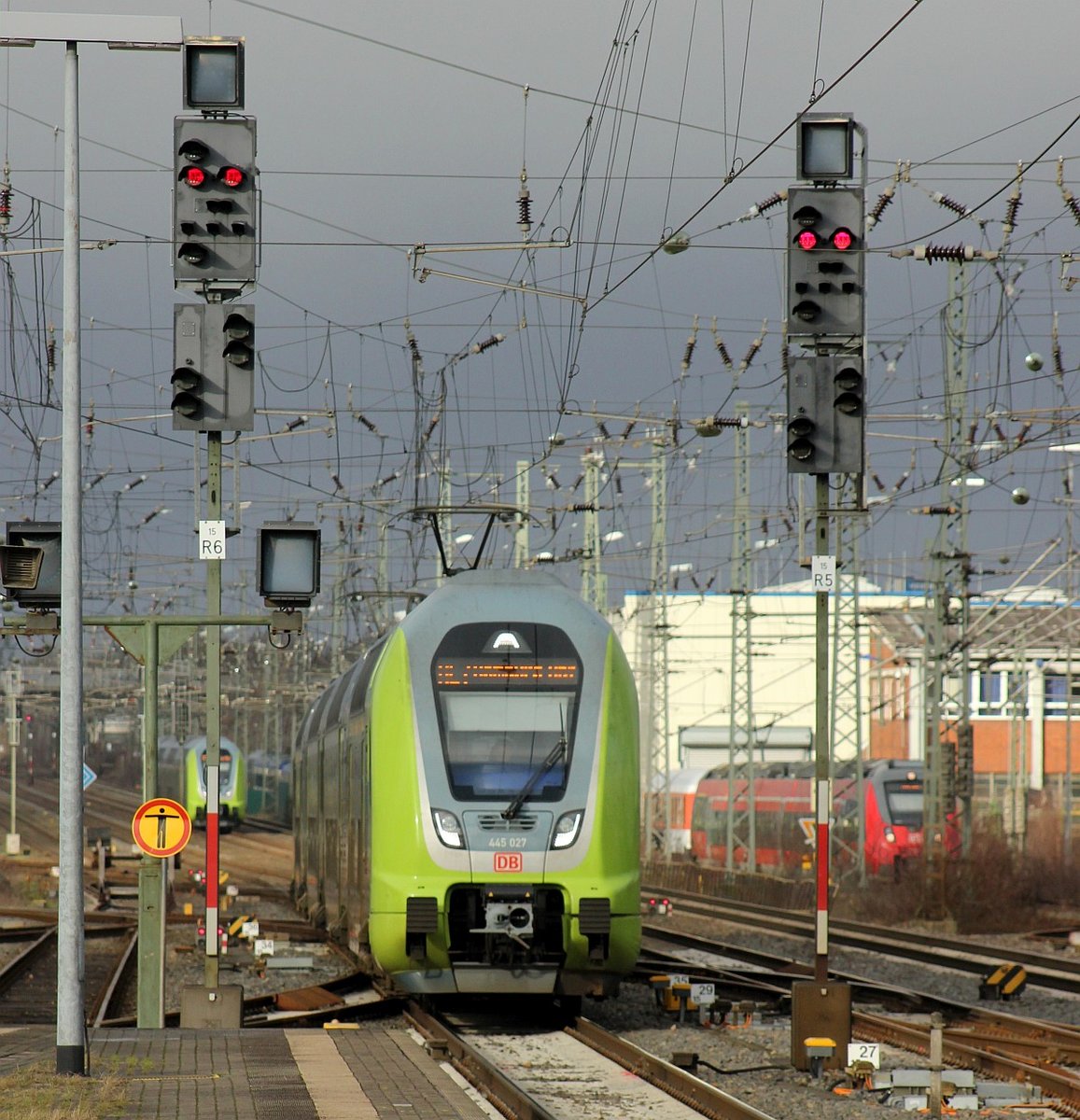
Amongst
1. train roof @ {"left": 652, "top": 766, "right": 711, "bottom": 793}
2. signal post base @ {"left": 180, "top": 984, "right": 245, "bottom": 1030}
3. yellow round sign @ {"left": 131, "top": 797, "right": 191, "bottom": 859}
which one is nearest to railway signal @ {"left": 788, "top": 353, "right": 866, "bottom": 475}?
yellow round sign @ {"left": 131, "top": 797, "right": 191, "bottom": 859}

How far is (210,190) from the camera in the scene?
15.2 metres

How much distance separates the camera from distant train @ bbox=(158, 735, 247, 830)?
6406 centimetres

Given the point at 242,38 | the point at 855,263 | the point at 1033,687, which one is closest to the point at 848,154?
the point at 855,263

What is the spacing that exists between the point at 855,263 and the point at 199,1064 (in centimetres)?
773

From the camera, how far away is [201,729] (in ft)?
257

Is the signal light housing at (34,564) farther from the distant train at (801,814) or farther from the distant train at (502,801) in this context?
the distant train at (801,814)

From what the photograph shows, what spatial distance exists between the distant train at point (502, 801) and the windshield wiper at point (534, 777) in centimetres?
1

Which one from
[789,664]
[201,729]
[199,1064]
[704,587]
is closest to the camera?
[199,1064]

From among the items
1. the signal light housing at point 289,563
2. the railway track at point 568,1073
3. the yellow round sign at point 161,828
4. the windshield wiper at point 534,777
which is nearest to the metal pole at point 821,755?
the railway track at point 568,1073

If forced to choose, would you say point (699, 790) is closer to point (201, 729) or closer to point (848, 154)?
point (201, 729)

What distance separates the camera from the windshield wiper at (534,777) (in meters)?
17.6

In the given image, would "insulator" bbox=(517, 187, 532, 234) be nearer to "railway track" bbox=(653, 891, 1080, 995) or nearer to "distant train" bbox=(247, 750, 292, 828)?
"railway track" bbox=(653, 891, 1080, 995)

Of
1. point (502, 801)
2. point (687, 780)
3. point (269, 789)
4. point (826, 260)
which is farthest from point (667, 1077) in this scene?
point (269, 789)

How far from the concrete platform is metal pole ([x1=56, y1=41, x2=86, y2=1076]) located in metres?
0.60
